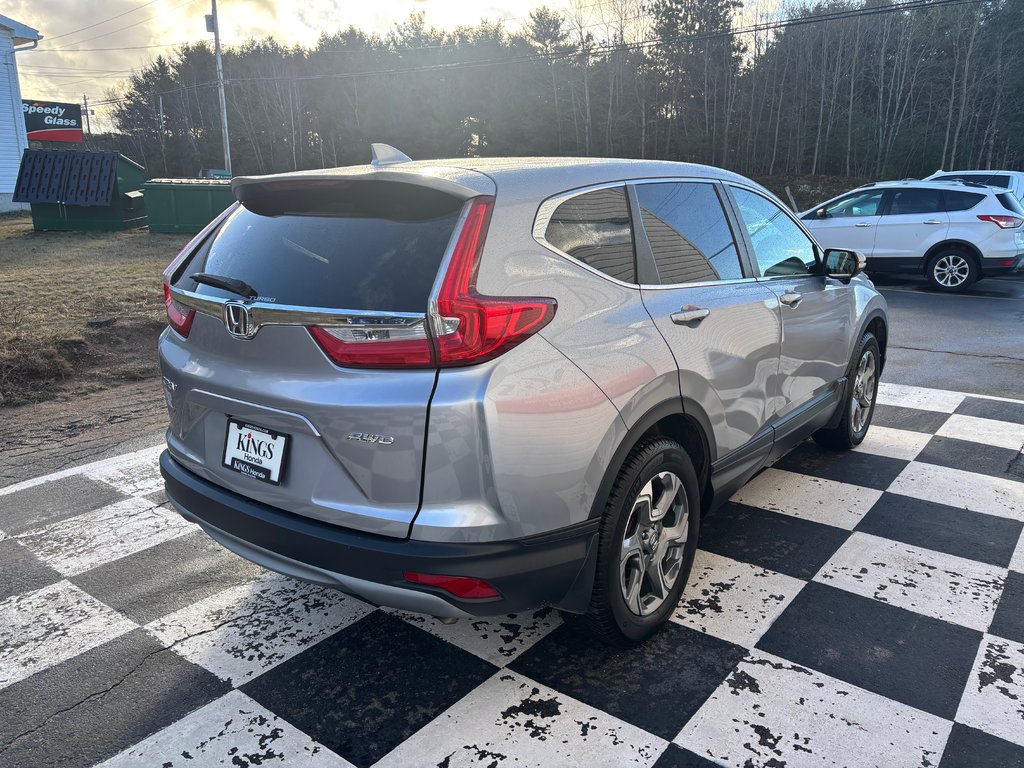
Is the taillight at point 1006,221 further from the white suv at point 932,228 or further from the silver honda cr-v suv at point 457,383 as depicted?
the silver honda cr-v suv at point 457,383

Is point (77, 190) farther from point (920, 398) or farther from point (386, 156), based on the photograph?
point (920, 398)

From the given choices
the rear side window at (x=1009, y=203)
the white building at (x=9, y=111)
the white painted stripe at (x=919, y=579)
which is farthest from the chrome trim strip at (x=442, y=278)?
the white building at (x=9, y=111)

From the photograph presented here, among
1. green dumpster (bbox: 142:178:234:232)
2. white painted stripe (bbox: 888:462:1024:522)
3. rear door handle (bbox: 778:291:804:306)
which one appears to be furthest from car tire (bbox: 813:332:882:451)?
green dumpster (bbox: 142:178:234:232)

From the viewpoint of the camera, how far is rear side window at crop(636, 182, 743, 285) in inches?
111

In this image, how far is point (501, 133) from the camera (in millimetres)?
44406

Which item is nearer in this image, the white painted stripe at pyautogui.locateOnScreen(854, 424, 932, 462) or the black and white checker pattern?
the black and white checker pattern

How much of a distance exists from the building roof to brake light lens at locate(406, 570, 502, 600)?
33.2 m

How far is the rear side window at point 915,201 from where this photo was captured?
12.1 metres

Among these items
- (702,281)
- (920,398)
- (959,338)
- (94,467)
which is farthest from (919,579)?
(959,338)

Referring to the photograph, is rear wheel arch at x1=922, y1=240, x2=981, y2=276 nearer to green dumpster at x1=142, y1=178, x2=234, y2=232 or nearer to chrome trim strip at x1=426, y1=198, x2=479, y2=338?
chrome trim strip at x1=426, y1=198, x2=479, y2=338

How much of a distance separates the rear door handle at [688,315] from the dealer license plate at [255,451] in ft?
4.57

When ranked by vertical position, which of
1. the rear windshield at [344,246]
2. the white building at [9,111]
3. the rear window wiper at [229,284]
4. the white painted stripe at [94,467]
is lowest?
the white painted stripe at [94,467]

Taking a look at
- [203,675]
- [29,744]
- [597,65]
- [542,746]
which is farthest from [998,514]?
[597,65]

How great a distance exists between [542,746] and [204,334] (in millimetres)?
1698
